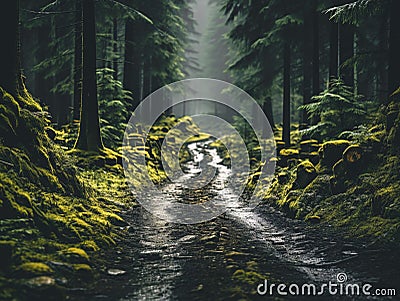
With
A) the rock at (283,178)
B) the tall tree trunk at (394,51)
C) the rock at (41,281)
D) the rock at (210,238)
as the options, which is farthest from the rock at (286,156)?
the rock at (41,281)

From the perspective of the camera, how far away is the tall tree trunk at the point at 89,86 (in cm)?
1333

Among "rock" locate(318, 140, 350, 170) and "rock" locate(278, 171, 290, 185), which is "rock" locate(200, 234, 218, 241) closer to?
"rock" locate(318, 140, 350, 170)

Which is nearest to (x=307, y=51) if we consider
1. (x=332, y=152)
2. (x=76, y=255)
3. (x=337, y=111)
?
(x=337, y=111)

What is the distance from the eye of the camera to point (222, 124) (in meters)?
51.5

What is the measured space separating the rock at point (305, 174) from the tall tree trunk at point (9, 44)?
7687 millimetres

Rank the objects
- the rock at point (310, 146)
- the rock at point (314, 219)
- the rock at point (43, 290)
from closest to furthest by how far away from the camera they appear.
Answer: the rock at point (43, 290) < the rock at point (314, 219) < the rock at point (310, 146)

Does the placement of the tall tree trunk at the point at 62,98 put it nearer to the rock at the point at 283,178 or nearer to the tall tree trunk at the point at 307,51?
the tall tree trunk at the point at 307,51

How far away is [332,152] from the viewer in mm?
11352

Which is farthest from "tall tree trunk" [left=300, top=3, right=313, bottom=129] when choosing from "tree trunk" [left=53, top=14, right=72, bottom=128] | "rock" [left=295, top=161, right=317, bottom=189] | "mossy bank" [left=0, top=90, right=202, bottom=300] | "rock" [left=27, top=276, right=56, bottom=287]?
"rock" [left=27, top=276, right=56, bottom=287]

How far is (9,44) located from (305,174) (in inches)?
320

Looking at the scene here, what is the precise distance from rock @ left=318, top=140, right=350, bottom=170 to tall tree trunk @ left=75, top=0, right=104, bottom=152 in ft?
23.9

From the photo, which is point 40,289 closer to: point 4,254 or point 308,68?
point 4,254

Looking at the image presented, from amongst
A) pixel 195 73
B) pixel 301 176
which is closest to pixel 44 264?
pixel 301 176

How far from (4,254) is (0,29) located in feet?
17.9
